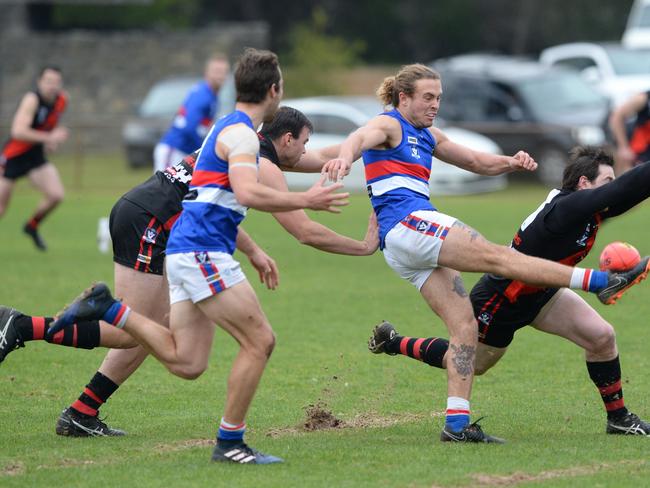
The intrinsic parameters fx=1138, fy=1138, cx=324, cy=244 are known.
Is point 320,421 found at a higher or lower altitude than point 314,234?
lower

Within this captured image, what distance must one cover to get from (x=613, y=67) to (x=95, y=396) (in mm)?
19565

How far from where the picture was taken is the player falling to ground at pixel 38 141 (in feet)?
44.1

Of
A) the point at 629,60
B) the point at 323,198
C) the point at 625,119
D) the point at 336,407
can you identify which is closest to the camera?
the point at 323,198

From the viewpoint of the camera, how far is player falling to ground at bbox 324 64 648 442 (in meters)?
5.83

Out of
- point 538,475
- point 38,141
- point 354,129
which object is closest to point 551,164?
point 354,129

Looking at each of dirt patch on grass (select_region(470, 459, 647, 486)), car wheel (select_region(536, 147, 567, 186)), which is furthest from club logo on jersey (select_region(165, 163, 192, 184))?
car wheel (select_region(536, 147, 567, 186))

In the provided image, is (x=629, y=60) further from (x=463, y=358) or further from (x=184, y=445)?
(x=184, y=445)

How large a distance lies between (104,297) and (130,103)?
26275 millimetres

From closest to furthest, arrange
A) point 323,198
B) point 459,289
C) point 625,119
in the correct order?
point 323,198
point 459,289
point 625,119

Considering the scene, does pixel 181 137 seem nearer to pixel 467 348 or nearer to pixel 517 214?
pixel 517 214

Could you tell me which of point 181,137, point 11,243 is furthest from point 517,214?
point 11,243

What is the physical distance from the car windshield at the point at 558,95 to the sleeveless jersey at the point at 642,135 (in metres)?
9.78

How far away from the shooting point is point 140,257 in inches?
251

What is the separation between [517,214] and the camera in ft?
60.4
